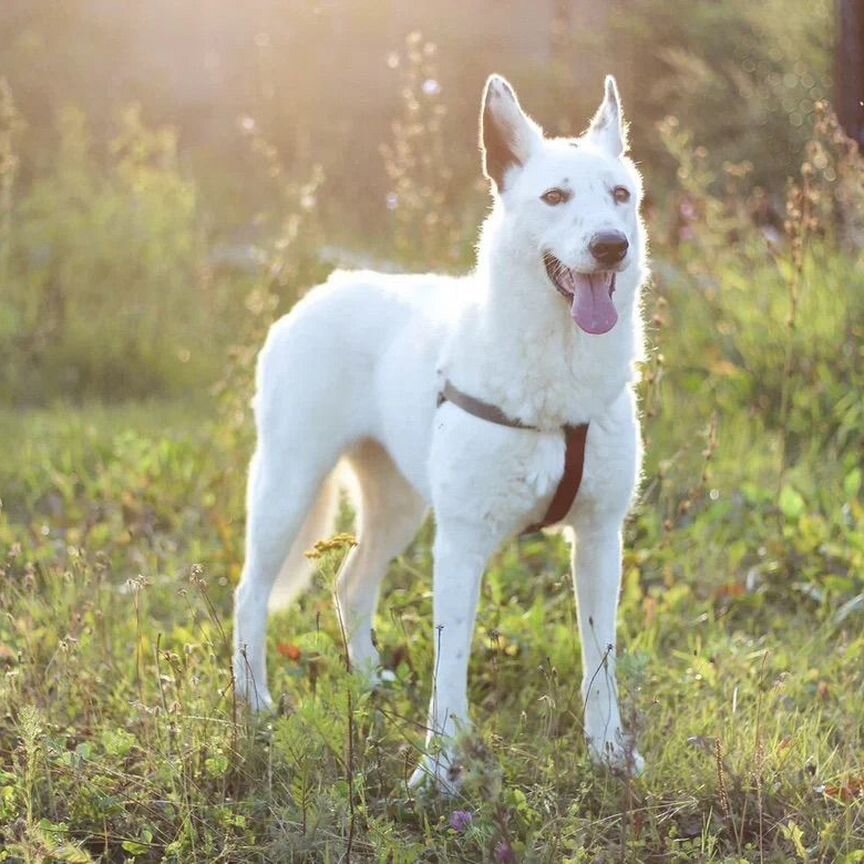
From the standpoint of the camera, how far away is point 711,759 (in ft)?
10.6

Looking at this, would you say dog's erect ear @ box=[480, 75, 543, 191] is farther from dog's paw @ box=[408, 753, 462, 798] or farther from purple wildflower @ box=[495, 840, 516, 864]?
purple wildflower @ box=[495, 840, 516, 864]

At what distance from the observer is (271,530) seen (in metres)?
3.96

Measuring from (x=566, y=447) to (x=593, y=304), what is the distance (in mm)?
367

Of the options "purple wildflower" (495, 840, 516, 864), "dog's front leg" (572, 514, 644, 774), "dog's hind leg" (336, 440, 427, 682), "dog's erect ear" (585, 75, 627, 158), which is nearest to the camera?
"purple wildflower" (495, 840, 516, 864)

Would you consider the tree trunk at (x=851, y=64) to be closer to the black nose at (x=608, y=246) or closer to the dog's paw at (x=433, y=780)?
the black nose at (x=608, y=246)

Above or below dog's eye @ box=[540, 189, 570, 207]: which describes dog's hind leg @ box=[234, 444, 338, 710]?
below

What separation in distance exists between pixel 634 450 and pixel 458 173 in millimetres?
7498

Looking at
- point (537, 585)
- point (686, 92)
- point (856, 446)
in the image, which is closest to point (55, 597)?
point (537, 585)

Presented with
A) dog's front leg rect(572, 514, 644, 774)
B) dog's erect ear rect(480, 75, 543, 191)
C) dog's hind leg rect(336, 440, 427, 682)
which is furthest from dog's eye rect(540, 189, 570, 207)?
dog's hind leg rect(336, 440, 427, 682)

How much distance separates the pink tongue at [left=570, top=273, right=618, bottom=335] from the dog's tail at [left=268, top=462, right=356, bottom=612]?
1188 millimetres

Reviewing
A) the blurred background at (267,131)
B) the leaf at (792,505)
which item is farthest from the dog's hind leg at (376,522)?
the blurred background at (267,131)

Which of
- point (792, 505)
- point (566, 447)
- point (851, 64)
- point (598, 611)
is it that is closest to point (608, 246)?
point (566, 447)

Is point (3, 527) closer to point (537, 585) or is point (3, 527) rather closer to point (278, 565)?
point (278, 565)

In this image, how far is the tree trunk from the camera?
226 inches
